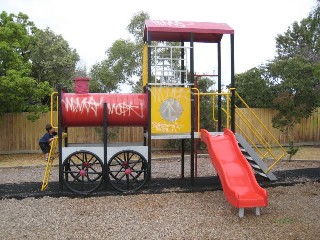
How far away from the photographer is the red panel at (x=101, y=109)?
30.6ft

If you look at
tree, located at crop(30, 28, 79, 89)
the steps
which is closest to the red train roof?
the steps

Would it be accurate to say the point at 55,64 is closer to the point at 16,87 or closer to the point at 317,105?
the point at 16,87

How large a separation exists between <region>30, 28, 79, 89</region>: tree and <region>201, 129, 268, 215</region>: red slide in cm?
1452

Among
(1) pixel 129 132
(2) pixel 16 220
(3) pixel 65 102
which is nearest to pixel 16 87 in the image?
(1) pixel 129 132

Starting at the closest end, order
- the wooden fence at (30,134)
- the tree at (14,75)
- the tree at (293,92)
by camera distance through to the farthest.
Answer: the tree at (14,75)
the wooden fence at (30,134)
the tree at (293,92)

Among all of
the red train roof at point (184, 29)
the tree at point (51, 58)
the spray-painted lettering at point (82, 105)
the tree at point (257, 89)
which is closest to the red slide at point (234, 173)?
the red train roof at point (184, 29)

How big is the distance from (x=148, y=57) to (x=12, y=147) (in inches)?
470

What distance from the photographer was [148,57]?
30.8ft

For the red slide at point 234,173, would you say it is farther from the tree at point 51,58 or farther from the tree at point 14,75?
the tree at point 51,58

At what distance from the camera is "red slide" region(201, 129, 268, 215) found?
7.16 metres

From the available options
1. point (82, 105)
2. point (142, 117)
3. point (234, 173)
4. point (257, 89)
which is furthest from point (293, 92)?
point (82, 105)

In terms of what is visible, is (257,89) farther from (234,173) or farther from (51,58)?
(234,173)

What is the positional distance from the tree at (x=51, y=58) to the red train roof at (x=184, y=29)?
41.6 feet

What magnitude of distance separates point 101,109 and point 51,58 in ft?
44.6
